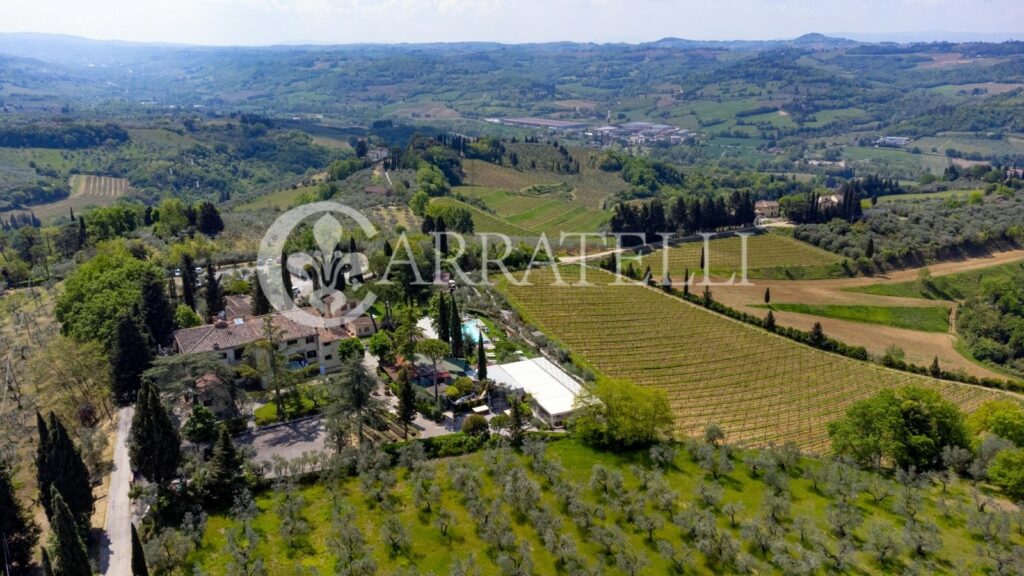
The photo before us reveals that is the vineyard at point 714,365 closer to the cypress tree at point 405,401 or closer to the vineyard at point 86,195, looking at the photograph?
the cypress tree at point 405,401

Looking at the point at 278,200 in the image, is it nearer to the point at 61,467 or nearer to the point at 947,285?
the point at 61,467

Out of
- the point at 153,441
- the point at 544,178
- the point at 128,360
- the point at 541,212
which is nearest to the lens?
the point at 153,441

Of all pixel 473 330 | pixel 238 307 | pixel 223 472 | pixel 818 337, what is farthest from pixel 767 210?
pixel 223 472

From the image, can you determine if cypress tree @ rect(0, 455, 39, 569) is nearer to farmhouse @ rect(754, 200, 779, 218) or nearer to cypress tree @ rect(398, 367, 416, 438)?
cypress tree @ rect(398, 367, 416, 438)

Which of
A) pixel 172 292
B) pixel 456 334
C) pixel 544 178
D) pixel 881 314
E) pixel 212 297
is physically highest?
Result: pixel 544 178

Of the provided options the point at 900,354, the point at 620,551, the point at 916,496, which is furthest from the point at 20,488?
the point at 900,354

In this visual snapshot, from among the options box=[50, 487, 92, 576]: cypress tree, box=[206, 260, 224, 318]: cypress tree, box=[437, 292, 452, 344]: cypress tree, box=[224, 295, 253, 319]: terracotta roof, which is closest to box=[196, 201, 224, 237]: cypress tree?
box=[224, 295, 253, 319]: terracotta roof

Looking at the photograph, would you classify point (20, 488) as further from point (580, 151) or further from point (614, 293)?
point (580, 151)
